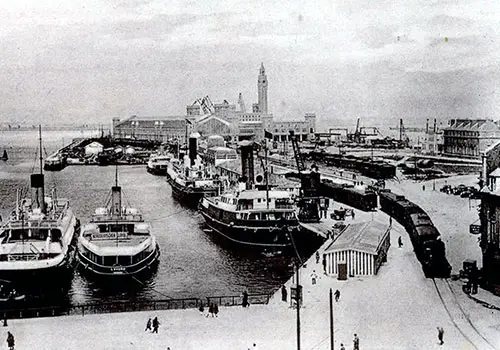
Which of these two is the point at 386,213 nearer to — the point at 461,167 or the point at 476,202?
the point at 476,202

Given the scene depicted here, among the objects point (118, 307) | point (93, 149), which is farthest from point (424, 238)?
point (93, 149)

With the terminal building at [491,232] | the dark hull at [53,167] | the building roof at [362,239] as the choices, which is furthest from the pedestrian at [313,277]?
the dark hull at [53,167]

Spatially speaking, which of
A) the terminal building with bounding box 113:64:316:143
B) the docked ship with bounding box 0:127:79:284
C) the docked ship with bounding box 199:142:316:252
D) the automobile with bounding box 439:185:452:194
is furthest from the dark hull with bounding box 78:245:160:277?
the terminal building with bounding box 113:64:316:143

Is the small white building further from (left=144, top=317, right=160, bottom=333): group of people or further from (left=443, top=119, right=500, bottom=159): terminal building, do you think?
(left=144, top=317, right=160, bottom=333): group of people

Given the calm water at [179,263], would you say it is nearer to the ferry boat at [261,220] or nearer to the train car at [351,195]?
the ferry boat at [261,220]

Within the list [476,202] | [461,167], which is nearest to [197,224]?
[476,202]

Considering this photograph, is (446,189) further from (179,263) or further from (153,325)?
(153,325)
